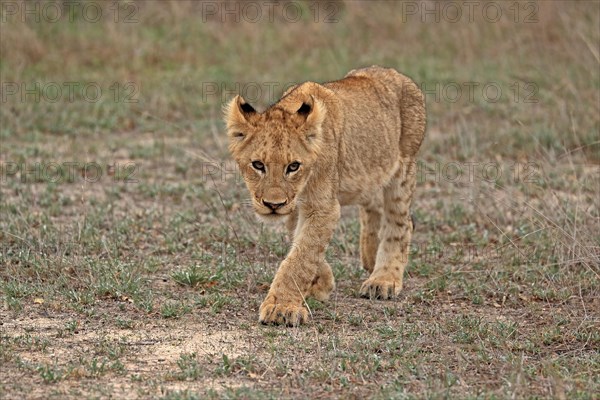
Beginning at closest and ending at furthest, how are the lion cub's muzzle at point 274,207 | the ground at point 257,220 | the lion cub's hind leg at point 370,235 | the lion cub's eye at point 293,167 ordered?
the ground at point 257,220
the lion cub's muzzle at point 274,207
the lion cub's eye at point 293,167
the lion cub's hind leg at point 370,235

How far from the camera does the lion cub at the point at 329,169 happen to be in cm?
629

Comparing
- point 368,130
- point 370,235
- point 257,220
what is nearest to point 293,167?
point 368,130

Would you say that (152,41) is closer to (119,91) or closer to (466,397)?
(119,91)

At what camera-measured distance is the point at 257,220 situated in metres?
8.54

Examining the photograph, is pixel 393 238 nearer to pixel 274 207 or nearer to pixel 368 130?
pixel 368 130

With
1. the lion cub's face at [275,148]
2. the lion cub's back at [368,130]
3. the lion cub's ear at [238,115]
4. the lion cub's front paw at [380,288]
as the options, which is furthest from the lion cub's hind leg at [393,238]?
the lion cub's ear at [238,115]

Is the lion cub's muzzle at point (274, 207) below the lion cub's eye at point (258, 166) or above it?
below

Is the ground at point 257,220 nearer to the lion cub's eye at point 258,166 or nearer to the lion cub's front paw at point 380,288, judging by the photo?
the lion cub's front paw at point 380,288

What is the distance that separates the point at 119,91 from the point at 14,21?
6.84 ft

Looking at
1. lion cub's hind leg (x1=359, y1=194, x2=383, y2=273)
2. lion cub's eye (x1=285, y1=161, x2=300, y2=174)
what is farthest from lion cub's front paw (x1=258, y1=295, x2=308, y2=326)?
lion cub's hind leg (x1=359, y1=194, x2=383, y2=273)

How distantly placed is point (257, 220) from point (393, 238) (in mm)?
1412

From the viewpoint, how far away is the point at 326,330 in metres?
6.22

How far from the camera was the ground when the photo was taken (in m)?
5.53

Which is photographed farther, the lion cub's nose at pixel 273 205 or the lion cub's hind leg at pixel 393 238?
the lion cub's hind leg at pixel 393 238
